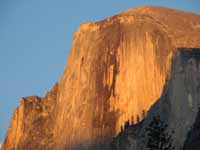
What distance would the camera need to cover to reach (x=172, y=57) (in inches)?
4958

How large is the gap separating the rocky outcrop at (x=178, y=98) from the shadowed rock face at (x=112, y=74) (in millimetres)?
4270

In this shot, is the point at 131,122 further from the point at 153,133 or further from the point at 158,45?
the point at 153,133

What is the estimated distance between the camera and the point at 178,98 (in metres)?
120

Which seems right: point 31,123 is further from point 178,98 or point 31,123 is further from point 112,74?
point 178,98

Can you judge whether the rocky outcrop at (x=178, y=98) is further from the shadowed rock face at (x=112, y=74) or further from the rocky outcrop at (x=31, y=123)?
the rocky outcrop at (x=31, y=123)

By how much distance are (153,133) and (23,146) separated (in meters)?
88.0

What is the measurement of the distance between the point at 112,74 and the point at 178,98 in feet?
63.4

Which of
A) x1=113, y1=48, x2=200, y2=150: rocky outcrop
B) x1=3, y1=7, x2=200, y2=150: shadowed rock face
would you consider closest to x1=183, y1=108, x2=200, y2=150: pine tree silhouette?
x1=113, y1=48, x2=200, y2=150: rocky outcrop

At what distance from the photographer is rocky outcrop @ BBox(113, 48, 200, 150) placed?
116 m

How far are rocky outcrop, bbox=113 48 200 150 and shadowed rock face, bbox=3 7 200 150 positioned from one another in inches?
168

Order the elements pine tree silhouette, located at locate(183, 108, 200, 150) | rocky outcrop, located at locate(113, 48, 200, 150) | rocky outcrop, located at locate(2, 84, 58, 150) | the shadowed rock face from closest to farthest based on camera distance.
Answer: pine tree silhouette, located at locate(183, 108, 200, 150)
rocky outcrop, located at locate(113, 48, 200, 150)
the shadowed rock face
rocky outcrop, located at locate(2, 84, 58, 150)

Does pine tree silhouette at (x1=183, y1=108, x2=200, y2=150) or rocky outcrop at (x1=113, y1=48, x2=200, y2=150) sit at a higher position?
rocky outcrop at (x1=113, y1=48, x2=200, y2=150)

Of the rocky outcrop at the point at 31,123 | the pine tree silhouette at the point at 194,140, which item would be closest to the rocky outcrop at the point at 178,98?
the rocky outcrop at the point at 31,123

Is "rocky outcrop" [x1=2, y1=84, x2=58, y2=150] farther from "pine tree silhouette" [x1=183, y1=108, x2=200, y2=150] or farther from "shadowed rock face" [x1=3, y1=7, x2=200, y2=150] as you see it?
"pine tree silhouette" [x1=183, y1=108, x2=200, y2=150]
